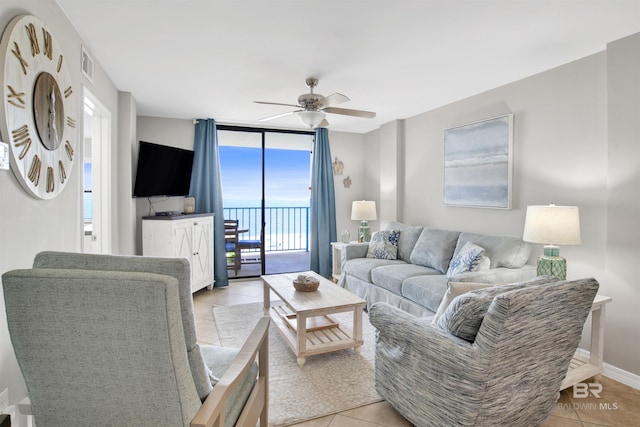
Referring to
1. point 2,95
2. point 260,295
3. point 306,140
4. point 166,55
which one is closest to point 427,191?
point 306,140

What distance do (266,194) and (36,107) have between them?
3.91 metres

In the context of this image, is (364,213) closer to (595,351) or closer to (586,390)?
(595,351)

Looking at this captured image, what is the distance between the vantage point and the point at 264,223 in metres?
5.60

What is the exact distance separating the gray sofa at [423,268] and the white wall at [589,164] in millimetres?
327

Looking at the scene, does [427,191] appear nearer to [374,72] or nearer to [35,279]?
[374,72]

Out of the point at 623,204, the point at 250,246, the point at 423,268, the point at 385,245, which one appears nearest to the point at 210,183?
the point at 250,246

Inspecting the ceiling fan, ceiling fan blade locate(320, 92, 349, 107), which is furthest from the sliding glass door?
ceiling fan blade locate(320, 92, 349, 107)

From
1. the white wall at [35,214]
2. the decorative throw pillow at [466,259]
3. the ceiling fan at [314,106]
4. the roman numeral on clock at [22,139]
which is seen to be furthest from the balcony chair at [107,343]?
the decorative throw pillow at [466,259]

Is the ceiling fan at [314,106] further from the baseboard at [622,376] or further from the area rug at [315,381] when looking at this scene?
the baseboard at [622,376]

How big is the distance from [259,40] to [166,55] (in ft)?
2.85

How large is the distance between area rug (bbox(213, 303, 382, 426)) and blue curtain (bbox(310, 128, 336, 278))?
235 cm

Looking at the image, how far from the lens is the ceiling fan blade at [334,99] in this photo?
2.81 meters

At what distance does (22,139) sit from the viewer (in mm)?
1600

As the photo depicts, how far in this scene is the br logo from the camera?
7.61 feet
